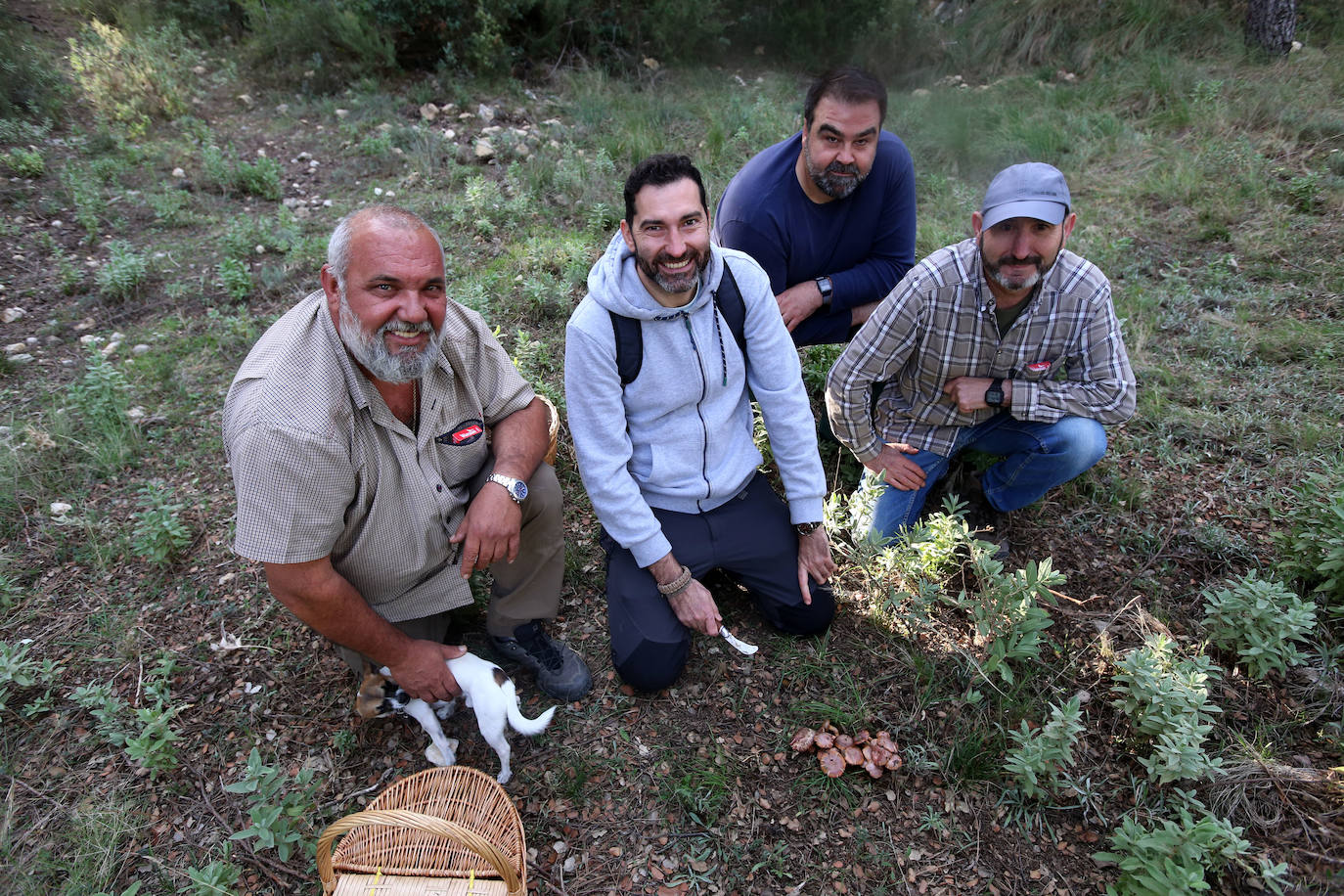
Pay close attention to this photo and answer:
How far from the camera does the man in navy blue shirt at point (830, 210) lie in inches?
126

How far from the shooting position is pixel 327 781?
8.21 feet

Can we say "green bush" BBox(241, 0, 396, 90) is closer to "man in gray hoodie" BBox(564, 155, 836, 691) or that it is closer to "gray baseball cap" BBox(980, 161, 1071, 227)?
"man in gray hoodie" BBox(564, 155, 836, 691)

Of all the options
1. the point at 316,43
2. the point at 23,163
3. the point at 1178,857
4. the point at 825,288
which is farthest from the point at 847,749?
the point at 316,43

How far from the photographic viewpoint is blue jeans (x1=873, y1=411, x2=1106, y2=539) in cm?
298

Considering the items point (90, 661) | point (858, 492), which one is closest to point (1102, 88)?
point (858, 492)

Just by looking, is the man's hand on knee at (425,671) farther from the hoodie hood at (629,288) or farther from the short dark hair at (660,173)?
the short dark hair at (660,173)

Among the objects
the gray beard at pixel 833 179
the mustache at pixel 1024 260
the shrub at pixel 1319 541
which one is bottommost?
the shrub at pixel 1319 541

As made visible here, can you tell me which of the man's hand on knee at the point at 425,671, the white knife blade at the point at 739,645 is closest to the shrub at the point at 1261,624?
the white knife blade at the point at 739,645

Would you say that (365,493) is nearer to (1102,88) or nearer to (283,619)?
(283,619)

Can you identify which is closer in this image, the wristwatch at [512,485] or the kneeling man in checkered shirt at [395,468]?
the kneeling man in checkered shirt at [395,468]

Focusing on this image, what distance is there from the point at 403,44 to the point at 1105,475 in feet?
27.0

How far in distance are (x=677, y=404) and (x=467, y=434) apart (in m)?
0.78

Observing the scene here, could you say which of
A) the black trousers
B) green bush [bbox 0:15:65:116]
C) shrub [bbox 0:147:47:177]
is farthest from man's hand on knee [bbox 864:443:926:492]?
green bush [bbox 0:15:65:116]

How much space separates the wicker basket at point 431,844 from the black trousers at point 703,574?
2.37 ft
